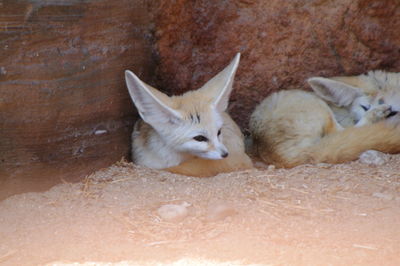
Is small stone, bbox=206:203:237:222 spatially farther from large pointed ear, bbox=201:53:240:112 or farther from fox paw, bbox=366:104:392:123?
fox paw, bbox=366:104:392:123

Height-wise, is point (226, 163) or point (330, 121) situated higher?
point (330, 121)

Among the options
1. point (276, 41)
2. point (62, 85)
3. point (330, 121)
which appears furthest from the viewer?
point (276, 41)

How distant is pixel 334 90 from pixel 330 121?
0.37m

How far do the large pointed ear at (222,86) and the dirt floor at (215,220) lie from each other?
621 millimetres

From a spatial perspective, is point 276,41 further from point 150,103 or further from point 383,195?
point 383,195

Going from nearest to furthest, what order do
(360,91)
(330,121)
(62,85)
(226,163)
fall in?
(62,85) < (226,163) < (330,121) < (360,91)

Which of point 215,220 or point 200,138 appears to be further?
point 200,138

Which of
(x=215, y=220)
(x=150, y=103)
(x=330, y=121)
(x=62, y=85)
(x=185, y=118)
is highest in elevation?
(x=62, y=85)

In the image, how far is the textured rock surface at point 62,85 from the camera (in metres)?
3.47

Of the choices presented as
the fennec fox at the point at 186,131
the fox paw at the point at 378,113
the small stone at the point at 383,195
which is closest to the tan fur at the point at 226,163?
the fennec fox at the point at 186,131

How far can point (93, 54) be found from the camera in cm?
393

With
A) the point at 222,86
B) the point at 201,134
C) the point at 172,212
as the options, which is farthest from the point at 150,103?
the point at 172,212

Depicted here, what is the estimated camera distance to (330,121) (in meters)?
4.64

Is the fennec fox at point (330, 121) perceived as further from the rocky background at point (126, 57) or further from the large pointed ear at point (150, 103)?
the large pointed ear at point (150, 103)
